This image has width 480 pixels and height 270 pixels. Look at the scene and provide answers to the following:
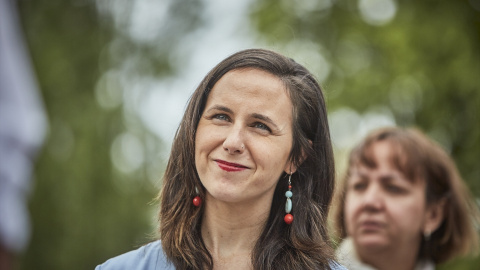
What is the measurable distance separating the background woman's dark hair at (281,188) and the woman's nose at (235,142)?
9.9 inches

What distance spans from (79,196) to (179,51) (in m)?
3.97

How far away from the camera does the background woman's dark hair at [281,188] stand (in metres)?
3.07

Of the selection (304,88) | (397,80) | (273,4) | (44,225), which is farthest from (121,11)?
(304,88)

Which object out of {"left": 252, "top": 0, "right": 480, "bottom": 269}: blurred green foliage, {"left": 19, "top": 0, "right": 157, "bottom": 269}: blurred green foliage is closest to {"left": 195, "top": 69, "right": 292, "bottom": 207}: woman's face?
{"left": 252, "top": 0, "right": 480, "bottom": 269}: blurred green foliage

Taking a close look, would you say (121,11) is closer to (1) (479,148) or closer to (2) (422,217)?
(1) (479,148)

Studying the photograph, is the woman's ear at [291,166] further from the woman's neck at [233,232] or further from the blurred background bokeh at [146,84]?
the blurred background bokeh at [146,84]

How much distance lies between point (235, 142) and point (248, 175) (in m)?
0.15

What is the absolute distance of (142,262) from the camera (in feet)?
10.2

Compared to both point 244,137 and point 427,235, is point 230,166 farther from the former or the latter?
point 427,235

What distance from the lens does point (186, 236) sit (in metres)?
3.13

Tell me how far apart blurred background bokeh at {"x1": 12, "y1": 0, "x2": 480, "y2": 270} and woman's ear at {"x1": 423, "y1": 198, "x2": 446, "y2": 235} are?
517 centimetres

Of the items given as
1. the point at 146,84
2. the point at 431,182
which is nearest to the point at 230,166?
the point at 431,182

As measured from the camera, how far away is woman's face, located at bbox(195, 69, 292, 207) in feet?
9.68

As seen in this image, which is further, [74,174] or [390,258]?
[74,174]
